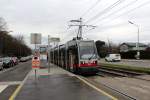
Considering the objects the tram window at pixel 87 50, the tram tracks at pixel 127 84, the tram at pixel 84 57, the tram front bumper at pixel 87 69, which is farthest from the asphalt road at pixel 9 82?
the tram window at pixel 87 50

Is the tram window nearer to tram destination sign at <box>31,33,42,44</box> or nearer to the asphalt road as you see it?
tram destination sign at <box>31,33,42,44</box>

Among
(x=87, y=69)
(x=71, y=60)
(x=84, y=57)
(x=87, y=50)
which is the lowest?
(x=87, y=69)

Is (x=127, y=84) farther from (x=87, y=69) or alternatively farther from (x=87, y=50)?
(x=87, y=50)

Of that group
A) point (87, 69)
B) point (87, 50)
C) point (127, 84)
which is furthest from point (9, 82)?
point (87, 50)

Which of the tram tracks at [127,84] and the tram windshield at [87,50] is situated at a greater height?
the tram windshield at [87,50]

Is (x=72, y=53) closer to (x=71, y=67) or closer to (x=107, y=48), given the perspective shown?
(x=71, y=67)

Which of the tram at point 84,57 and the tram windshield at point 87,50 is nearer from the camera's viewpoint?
the tram at point 84,57

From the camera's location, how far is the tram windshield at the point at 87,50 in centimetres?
2617

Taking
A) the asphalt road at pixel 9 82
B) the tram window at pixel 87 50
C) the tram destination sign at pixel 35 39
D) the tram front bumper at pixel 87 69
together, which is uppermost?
the tram destination sign at pixel 35 39

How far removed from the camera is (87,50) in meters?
26.6

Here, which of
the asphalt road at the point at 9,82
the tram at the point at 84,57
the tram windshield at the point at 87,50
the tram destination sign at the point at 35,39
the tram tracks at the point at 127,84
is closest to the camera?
the tram tracks at the point at 127,84

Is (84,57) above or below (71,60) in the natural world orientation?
above

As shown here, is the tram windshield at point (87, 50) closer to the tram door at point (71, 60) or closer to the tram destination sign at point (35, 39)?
the tram door at point (71, 60)

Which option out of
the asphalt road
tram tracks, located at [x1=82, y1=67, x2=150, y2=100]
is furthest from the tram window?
the asphalt road
